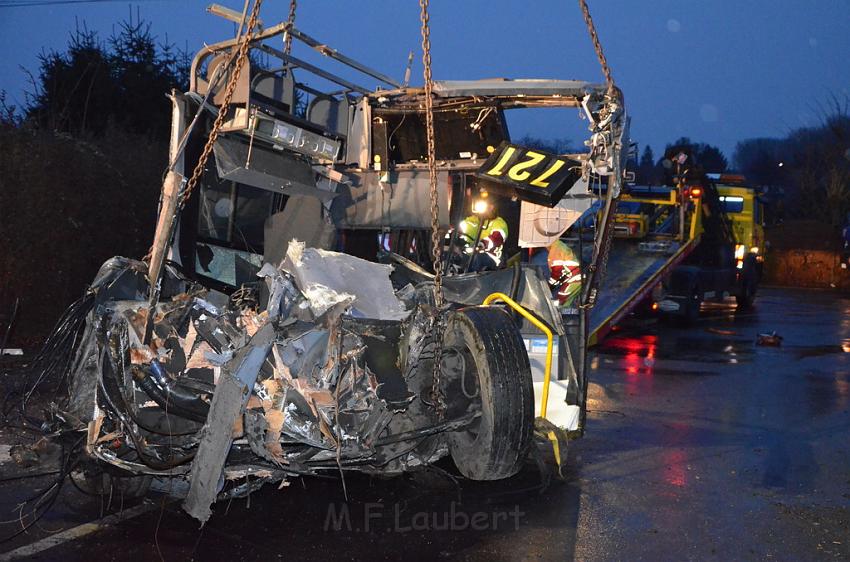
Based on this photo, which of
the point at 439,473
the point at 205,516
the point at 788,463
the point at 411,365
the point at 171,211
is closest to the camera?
the point at 205,516

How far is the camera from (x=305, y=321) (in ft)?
15.5

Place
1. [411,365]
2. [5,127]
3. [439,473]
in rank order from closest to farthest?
[411,365] → [439,473] → [5,127]

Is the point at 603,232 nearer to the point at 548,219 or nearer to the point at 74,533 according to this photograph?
the point at 548,219

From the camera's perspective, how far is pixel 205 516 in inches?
174

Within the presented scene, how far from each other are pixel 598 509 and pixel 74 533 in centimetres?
308

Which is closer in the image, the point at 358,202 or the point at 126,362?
the point at 126,362

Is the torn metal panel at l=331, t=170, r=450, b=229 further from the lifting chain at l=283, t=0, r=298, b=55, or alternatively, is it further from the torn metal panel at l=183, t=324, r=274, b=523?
the torn metal panel at l=183, t=324, r=274, b=523

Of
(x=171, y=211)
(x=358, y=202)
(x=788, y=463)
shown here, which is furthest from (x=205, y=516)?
(x=788, y=463)

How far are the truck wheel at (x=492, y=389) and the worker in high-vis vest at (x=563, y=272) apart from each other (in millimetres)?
2905

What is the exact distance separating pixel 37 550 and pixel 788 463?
529 cm

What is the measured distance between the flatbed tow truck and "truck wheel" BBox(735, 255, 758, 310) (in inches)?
1.6

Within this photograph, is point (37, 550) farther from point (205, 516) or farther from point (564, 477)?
point (564, 477)

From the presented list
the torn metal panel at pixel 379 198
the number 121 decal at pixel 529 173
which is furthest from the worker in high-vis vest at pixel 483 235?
the number 121 decal at pixel 529 173

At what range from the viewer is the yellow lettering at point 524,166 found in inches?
240
